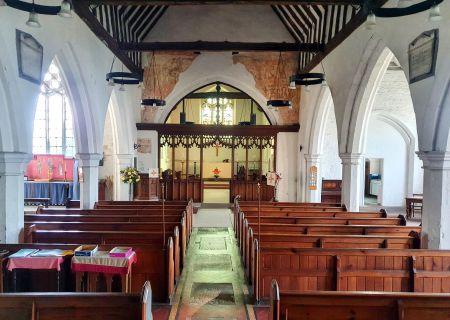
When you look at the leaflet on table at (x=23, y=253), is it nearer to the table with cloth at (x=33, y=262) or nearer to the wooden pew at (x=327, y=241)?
the table with cloth at (x=33, y=262)

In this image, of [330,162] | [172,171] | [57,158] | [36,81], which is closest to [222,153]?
[172,171]

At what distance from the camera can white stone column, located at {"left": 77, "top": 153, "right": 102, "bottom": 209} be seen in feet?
25.6

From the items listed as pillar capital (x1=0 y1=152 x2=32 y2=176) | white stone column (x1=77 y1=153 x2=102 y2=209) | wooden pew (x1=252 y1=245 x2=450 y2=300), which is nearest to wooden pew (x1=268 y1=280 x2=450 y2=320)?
wooden pew (x1=252 y1=245 x2=450 y2=300)

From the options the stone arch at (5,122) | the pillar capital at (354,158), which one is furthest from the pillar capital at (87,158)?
the pillar capital at (354,158)

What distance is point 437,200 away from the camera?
4.62 metres

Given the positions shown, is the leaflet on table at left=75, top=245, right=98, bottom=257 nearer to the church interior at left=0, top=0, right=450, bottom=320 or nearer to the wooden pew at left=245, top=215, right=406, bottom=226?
the church interior at left=0, top=0, right=450, bottom=320

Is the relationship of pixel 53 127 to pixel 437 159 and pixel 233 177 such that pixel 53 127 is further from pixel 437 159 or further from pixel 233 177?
pixel 437 159

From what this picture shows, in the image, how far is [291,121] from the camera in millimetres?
12633

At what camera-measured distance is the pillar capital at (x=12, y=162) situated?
15.3ft

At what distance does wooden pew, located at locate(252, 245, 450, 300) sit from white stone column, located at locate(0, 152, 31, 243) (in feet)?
10.6

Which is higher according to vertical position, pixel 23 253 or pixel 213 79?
pixel 213 79

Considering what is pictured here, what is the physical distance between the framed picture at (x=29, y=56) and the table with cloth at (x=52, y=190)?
7.53m

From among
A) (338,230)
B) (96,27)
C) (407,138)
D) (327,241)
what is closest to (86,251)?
(327,241)

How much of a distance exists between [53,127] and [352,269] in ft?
39.0
